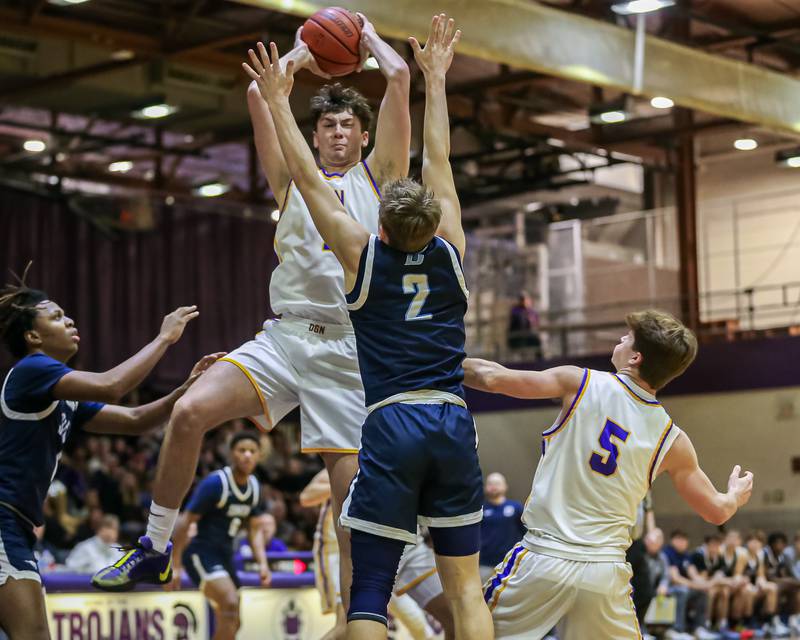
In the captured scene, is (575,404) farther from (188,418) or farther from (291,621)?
(291,621)

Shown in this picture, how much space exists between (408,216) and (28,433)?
2.13m

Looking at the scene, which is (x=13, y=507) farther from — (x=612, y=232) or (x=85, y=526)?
(x=612, y=232)

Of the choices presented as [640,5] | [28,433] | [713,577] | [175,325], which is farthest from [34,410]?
[713,577]

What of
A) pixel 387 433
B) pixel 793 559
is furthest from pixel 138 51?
pixel 387 433

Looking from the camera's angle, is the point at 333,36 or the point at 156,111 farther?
the point at 156,111

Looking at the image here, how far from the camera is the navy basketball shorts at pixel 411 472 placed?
4.56 meters

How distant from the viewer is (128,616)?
1065cm

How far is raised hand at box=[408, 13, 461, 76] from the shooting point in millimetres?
5344

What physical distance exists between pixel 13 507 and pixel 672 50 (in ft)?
35.5

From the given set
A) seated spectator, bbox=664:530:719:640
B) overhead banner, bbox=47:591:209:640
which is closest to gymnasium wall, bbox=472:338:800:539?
seated spectator, bbox=664:530:719:640

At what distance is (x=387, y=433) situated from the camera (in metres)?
4.58

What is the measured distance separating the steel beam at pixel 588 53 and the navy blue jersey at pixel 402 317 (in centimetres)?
626

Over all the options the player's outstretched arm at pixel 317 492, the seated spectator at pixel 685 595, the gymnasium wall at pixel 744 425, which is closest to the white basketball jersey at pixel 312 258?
the player's outstretched arm at pixel 317 492

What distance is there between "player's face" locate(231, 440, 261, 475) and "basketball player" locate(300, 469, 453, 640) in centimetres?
73
